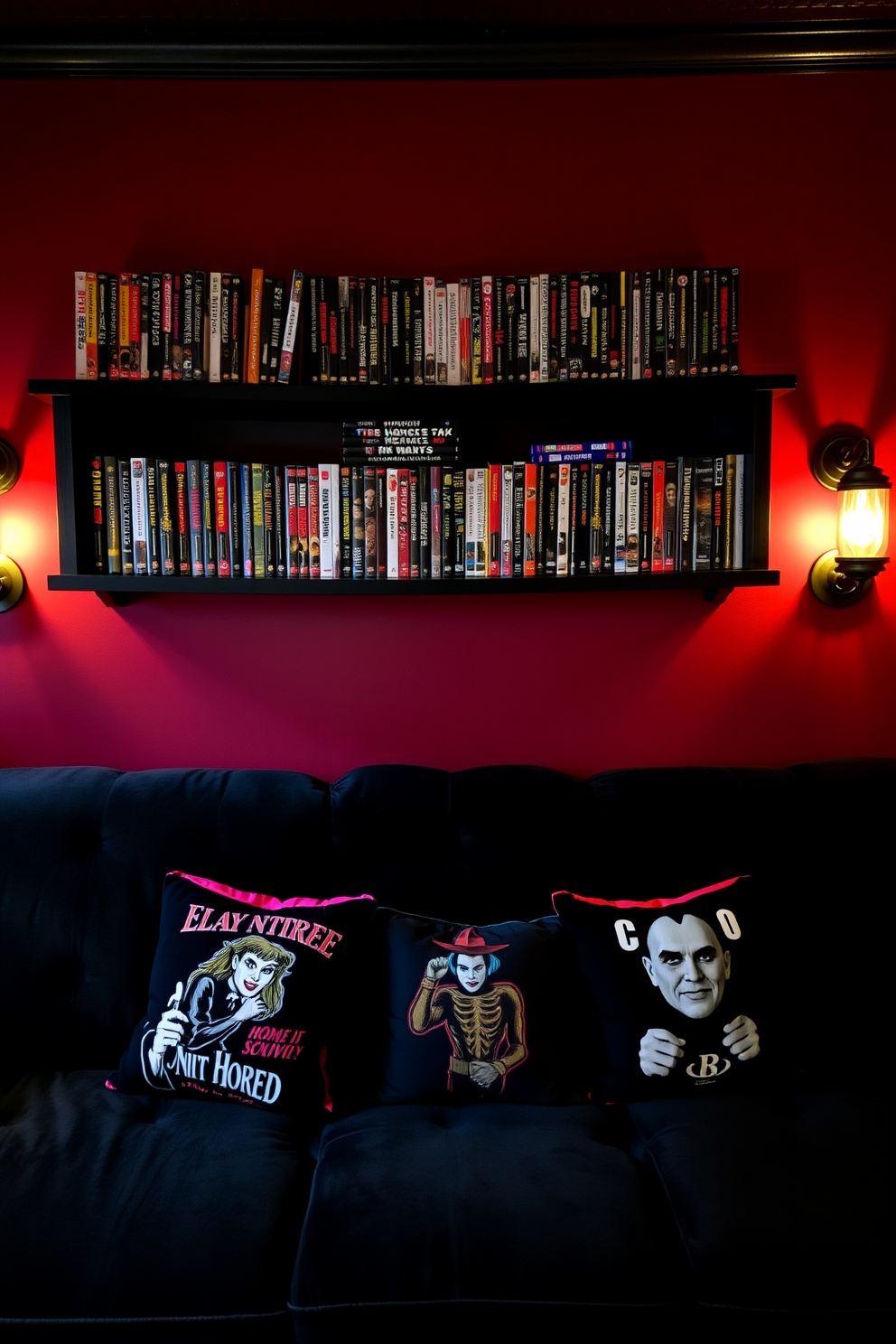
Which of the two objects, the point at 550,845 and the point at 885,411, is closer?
the point at 550,845

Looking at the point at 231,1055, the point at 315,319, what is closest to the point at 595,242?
the point at 315,319

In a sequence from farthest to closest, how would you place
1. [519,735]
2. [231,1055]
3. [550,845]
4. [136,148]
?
[519,735], [136,148], [550,845], [231,1055]

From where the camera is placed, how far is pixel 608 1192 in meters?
1.14

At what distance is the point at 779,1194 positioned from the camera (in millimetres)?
1114

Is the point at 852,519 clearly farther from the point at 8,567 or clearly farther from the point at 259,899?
the point at 8,567

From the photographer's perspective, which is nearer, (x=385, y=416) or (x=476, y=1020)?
(x=476, y=1020)

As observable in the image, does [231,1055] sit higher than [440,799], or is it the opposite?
[440,799]

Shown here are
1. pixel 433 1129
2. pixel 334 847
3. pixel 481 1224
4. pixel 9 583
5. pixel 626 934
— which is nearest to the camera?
pixel 481 1224

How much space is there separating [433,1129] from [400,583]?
3.27 feet

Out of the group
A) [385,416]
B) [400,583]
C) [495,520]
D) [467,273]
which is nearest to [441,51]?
[467,273]

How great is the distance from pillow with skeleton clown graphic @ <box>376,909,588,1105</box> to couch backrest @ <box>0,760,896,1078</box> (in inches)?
6.0

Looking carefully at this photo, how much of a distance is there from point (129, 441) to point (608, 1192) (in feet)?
5.58

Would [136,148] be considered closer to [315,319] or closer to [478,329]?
[315,319]

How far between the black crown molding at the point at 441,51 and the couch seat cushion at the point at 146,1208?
211 cm
